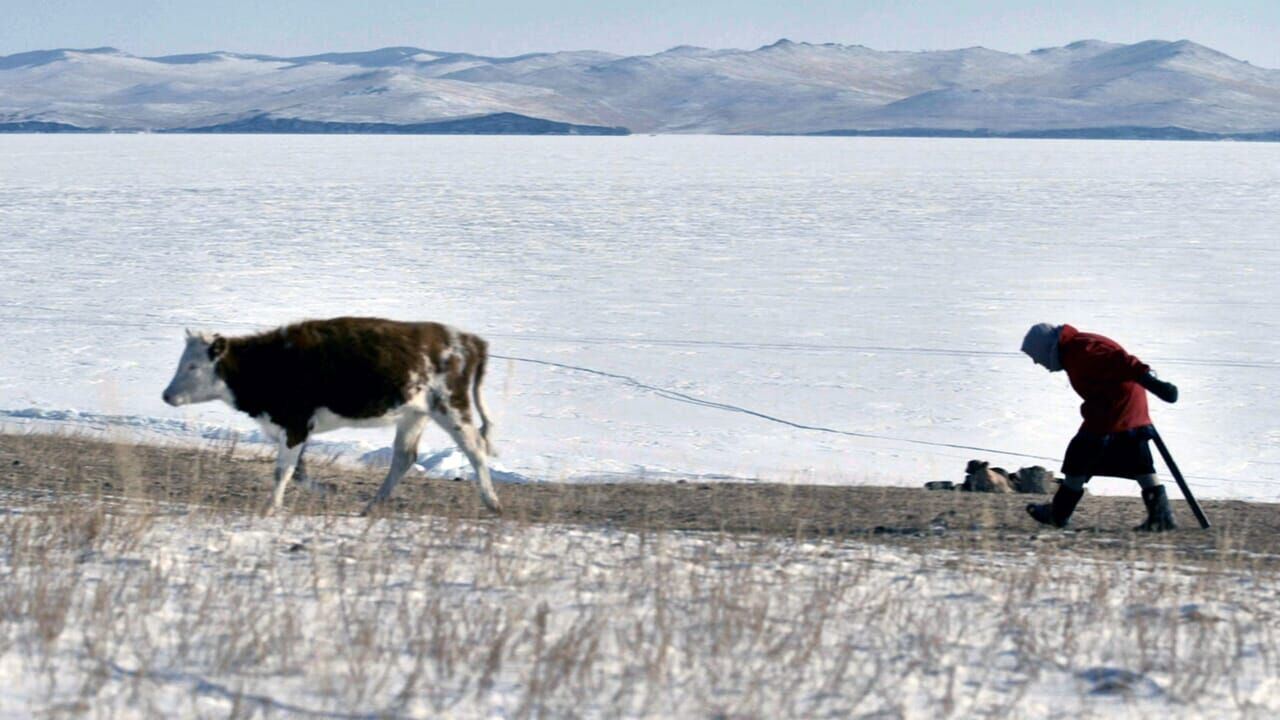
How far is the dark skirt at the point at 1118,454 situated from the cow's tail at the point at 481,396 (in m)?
3.25

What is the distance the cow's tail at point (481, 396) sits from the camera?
8.96 m

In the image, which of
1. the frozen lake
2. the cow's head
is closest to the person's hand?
the frozen lake

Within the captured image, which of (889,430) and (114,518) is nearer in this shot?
(114,518)

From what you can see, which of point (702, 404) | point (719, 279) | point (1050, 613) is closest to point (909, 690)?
point (1050, 613)

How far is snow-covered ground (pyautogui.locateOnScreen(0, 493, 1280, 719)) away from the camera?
4.86 m

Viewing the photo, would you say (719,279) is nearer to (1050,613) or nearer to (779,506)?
(779,506)

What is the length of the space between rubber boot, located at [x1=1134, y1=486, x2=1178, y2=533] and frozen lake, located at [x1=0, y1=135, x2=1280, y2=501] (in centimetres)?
364

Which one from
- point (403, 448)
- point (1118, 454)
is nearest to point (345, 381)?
point (403, 448)

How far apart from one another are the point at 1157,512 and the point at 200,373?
5.45m

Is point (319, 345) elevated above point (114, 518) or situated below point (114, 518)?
above

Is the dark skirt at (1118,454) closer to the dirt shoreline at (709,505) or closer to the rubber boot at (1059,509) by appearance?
the rubber boot at (1059,509)

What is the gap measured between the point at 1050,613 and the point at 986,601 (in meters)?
0.27

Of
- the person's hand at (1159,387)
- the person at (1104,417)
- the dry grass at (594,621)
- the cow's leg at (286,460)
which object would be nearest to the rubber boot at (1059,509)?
the person at (1104,417)

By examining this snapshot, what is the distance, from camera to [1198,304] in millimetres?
22969
